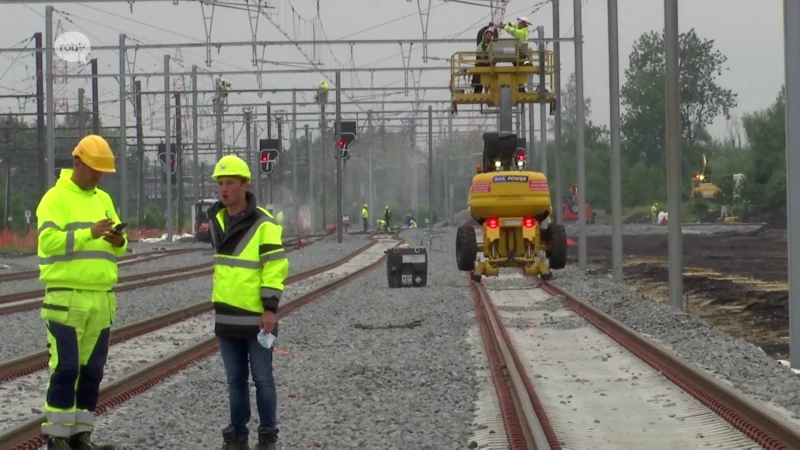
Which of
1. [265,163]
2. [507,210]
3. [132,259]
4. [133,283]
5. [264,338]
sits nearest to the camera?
[264,338]

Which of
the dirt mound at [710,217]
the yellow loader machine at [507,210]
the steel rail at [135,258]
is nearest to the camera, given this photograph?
the yellow loader machine at [507,210]

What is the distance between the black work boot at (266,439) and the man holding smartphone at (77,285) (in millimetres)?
1047

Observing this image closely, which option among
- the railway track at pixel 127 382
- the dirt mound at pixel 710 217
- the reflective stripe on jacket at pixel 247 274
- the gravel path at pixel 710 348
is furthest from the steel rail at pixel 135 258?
the dirt mound at pixel 710 217

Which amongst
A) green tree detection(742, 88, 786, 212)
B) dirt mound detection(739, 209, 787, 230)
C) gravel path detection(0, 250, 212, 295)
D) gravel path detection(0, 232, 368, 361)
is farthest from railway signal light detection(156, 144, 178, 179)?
green tree detection(742, 88, 786, 212)

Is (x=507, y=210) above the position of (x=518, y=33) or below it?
below

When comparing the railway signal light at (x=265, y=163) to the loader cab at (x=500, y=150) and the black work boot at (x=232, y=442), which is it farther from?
the black work boot at (x=232, y=442)

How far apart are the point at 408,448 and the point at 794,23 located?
22.0 feet

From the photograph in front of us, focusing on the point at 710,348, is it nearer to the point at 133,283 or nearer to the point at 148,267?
the point at 133,283

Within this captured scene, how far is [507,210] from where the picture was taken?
26078mm

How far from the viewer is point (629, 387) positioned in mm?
13180

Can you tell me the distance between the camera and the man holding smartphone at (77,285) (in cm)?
Answer: 822

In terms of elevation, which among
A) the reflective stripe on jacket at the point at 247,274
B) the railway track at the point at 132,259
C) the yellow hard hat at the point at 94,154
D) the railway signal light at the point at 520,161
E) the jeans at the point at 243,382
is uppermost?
the railway signal light at the point at 520,161

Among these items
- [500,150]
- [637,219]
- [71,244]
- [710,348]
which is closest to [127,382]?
[71,244]

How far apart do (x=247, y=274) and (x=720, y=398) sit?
4.84 meters
